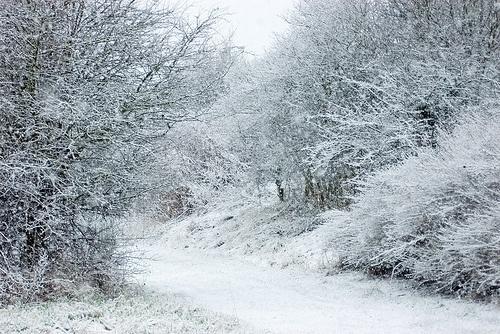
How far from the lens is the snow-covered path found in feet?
26.5

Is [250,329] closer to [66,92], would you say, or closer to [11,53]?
[66,92]

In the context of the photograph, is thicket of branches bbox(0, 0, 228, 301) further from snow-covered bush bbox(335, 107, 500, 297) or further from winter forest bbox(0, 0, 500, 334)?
snow-covered bush bbox(335, 107, 500, 297)

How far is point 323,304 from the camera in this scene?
409 inches

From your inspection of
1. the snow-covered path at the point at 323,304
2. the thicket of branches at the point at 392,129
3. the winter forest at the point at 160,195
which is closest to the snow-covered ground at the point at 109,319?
the winter forest at the point at 160,195

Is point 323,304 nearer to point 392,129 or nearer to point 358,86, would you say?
point 392,129

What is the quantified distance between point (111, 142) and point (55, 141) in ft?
3.21

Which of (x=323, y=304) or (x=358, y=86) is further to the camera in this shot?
(x=358, y=86)

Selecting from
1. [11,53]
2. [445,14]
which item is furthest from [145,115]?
[445,14]

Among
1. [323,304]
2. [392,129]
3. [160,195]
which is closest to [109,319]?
[323,304]

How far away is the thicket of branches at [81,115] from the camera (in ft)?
29.5

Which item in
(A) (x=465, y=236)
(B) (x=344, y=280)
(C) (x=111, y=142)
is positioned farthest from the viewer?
(B) (x=344, y=280)

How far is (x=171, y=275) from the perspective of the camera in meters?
16.9

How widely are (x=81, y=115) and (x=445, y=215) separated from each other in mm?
6479

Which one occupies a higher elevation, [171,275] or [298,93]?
[298,93]
